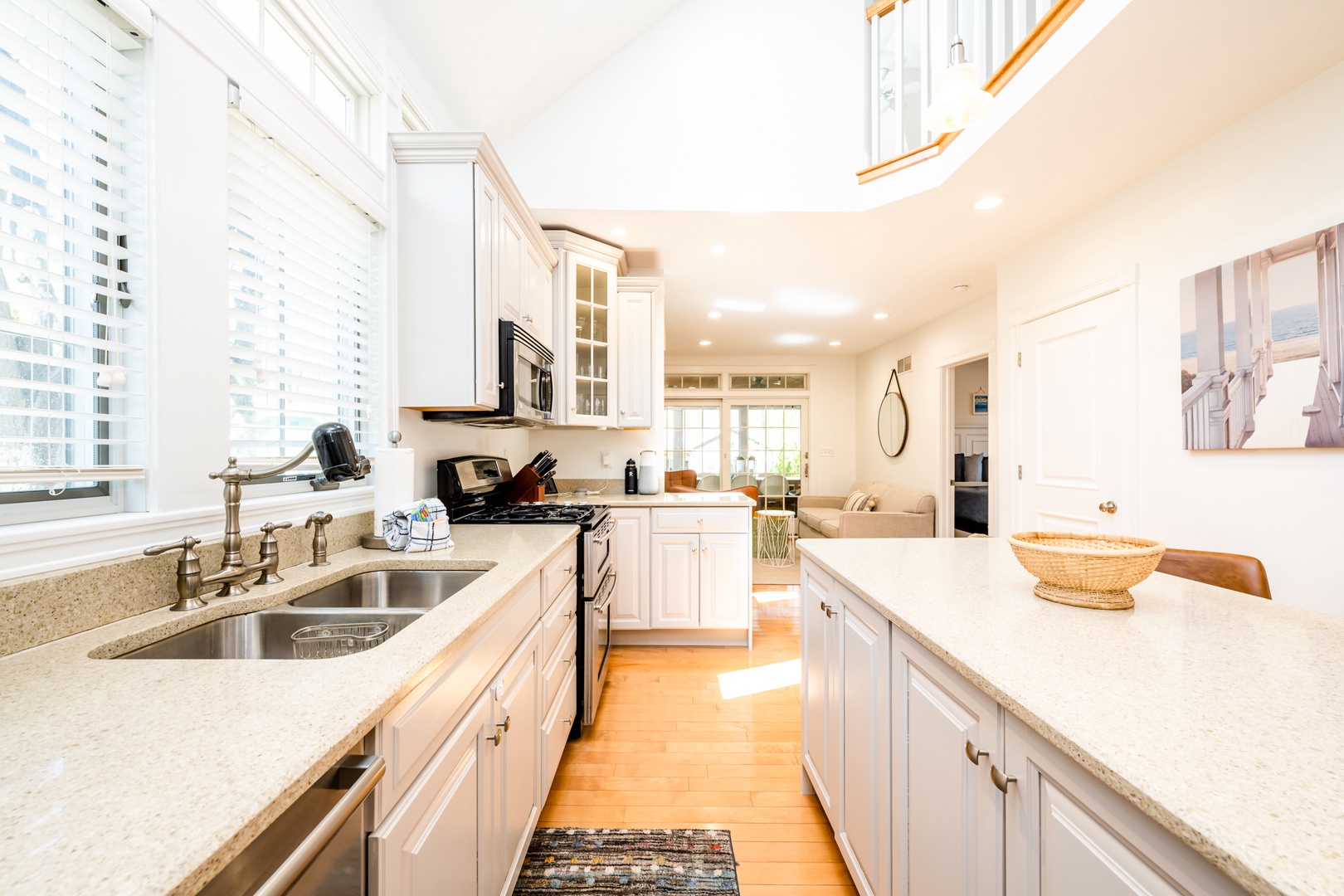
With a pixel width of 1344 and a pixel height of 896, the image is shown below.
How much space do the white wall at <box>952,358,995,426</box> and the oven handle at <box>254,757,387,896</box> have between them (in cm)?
705

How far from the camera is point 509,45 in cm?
241

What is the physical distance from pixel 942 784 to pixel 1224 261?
244cm

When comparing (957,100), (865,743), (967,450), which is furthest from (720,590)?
(967,450)

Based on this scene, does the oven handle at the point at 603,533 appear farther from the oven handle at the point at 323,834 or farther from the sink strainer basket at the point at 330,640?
the oven handle at the point at 323,834

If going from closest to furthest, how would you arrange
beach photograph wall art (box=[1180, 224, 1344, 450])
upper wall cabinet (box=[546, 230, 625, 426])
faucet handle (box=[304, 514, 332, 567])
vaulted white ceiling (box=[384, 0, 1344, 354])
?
faucet handle (box=[304, 514, 332, 567]), beach photograph wall art (box=[1180, 224, 1344, 450]), vaulted white ceiling (box=[384, 0, 1344, 354]), upper wall cabinet (box=[546, 230, 625, 426])

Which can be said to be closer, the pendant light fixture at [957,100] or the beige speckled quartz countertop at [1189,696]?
the beige speckled quartz countertop at [1189,696]

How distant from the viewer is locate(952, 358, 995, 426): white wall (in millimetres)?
6605

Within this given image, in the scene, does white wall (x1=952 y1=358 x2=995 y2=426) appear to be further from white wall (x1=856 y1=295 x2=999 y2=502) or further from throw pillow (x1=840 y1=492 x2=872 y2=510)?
throw pillow (x1=840 y1=492 x2=872 y2=510)

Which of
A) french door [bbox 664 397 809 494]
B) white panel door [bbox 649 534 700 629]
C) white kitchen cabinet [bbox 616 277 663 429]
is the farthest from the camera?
french door [bbox 664 397 809 494]

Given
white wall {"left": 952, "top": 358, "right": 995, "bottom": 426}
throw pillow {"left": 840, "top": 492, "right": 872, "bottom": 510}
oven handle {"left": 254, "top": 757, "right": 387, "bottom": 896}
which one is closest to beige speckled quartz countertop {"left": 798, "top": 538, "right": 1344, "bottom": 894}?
oven handle {"left": 254, "top": 757, "right": 387, "bottom": 896}

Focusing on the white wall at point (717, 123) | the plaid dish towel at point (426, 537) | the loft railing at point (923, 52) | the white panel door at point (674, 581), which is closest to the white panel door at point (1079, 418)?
the loft railing at point (923, 52)

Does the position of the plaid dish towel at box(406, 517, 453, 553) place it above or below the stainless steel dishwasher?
above

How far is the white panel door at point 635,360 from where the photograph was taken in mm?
3705

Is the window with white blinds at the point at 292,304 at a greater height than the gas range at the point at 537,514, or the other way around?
the window with white blinds at the point at 292,304
